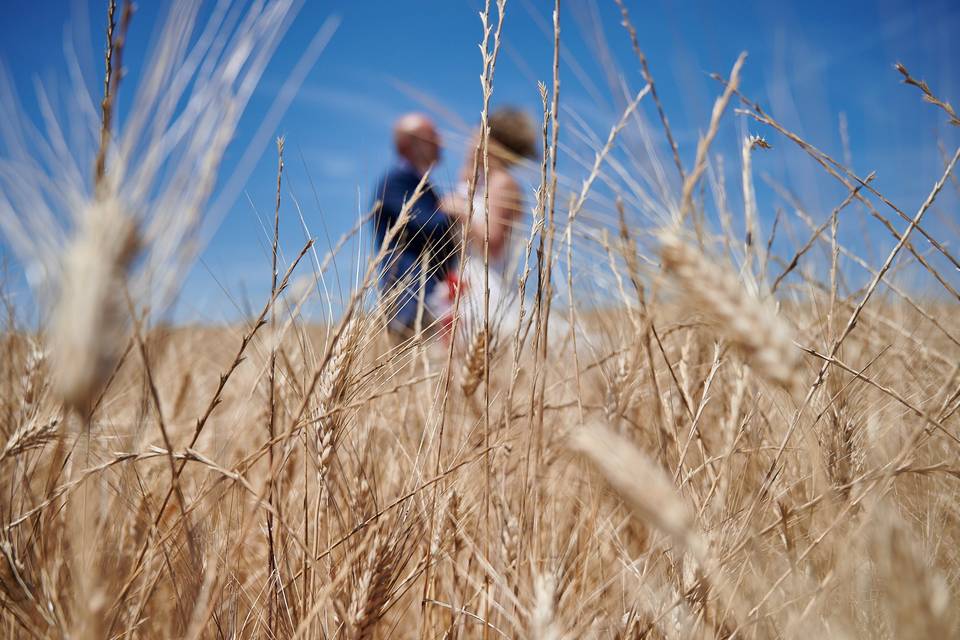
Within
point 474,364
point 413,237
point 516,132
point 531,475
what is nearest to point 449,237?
point 413,237

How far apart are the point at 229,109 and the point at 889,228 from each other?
0.92 m

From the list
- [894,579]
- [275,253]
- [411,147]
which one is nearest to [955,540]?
[894,579]

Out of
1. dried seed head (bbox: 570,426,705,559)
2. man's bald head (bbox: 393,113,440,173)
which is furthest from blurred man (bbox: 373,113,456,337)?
dried seed head (bbox: 570,426,705,559)

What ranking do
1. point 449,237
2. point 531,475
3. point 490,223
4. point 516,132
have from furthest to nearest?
point 516,132
point 490,223
point 449,237
point 531,475

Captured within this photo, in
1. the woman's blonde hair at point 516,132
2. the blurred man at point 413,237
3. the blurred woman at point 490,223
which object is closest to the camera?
the blurred woman at point 490,223

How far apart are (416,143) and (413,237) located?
2.44 meters

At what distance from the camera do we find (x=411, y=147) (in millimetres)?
3150

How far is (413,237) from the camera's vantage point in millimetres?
838

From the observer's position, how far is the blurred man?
2.97ft

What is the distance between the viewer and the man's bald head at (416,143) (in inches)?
121

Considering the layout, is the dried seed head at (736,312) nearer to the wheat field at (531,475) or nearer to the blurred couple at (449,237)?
the wheat field at (531,475)

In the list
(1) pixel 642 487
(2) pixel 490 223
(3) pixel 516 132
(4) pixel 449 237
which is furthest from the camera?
(3) pixel 516 132

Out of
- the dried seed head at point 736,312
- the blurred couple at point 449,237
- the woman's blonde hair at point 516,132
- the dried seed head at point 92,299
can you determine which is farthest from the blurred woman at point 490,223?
the woman's blonde hair at point 516,132

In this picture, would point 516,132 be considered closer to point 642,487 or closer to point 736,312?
point 736,312
